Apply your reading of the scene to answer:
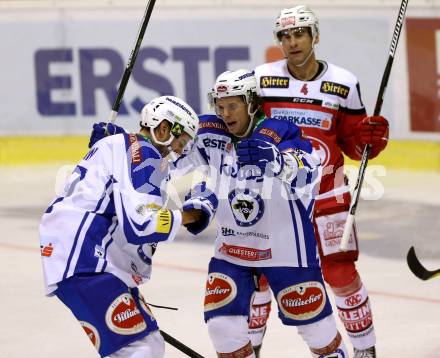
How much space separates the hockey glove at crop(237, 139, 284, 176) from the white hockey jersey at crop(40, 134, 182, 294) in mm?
317

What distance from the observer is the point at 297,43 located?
18.7ft

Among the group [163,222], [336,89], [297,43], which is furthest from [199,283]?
[163,222]

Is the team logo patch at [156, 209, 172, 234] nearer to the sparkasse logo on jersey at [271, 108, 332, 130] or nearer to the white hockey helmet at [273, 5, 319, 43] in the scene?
the sparkasse logo on jersey at [271, 108, 332, 130]

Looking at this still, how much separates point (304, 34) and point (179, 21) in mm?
4821

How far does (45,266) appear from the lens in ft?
14.9

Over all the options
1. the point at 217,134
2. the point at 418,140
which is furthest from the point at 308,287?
the point at 418,140

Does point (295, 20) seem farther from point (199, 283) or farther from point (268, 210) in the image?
point (199, 283)

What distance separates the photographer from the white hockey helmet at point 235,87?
4945 millimetres

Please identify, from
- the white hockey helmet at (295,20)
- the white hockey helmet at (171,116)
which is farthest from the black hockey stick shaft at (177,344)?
the white hockey helmet at (295,20)

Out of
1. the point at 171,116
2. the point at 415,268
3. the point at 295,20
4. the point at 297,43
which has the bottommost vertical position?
the point at 415,268

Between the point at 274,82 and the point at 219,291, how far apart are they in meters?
1.26

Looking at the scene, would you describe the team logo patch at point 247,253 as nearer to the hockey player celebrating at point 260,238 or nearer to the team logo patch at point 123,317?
the hockey player celebrating at point 260,238

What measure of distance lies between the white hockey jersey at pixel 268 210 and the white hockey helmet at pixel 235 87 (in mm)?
138

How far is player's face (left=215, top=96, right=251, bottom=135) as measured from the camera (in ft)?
16.3
